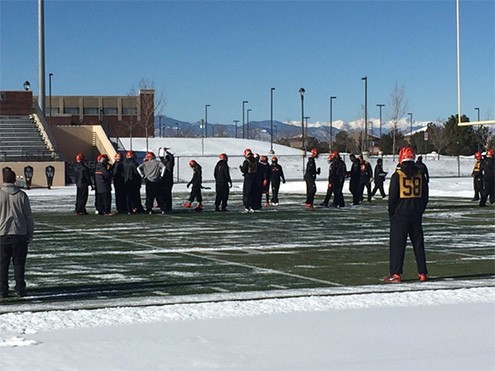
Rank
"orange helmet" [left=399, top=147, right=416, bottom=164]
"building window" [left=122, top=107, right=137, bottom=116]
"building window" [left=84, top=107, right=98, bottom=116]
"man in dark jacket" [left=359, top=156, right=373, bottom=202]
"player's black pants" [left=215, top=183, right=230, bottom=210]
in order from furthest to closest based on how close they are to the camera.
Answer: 1. "building window" [left=84, top=107, right=98, bottom=116]
2. "building window" [left=122, top=107, right=137, bottom=116]
3. "man in dark jacket" [left=359, top=156, right=373, bottom=202]
4. "player's black pants" [left=215, top=183, right=230, bottom=210]
5. "orange helmet" [left=399, top=147, right=416, bottom=164]

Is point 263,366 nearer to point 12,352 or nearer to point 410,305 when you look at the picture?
point 12,352

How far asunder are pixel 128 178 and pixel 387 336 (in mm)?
17438

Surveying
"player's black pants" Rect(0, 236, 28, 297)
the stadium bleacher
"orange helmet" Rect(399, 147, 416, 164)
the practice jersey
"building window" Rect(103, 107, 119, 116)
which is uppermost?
"building window" Rect(103, 107, 119, 116)

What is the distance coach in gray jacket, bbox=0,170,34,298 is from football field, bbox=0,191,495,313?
33 centimetres

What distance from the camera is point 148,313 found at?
33.6ft

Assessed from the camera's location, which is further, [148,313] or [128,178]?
[128,178]

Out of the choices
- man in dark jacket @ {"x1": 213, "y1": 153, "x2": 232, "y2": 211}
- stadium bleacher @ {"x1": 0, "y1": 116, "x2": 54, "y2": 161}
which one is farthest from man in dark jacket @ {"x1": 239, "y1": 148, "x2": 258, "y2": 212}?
stadium bleacher @ {"x1": 0, "y1": 116, "x2": 54, "y2": 161}

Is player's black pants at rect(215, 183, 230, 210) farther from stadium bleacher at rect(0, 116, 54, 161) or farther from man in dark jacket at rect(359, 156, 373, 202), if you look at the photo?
stadium bleacher at rect(0, 116, 54, 161)

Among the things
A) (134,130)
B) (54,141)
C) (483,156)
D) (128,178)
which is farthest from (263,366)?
(134,130)

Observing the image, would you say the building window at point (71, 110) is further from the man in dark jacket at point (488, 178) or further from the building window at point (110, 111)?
the man in dark jacket at point (488, 178)

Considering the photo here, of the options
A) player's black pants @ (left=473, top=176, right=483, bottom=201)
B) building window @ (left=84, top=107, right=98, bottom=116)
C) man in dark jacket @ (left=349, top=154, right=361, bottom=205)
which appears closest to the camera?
player's black pants @ (left=473, top=176, right=483, bottom=201)

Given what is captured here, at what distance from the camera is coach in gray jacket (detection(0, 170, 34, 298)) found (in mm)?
11617

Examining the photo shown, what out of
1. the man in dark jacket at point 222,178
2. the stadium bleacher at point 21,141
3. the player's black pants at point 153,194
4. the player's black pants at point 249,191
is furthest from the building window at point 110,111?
the player's black pants at point 153,194

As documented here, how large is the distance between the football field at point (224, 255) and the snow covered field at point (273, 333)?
78cm
